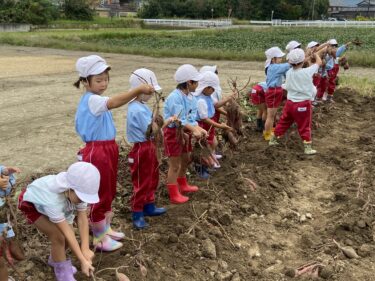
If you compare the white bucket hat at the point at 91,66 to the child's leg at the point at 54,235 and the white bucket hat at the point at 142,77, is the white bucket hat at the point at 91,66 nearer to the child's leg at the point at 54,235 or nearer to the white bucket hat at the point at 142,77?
the white bucket hat at the point at 142,77

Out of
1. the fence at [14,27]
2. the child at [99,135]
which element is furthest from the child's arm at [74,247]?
the fence at [14,27]

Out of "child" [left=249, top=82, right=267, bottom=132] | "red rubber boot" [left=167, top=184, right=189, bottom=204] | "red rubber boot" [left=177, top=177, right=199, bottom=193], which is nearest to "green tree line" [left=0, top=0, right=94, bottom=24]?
"child" [left=249, top=82, right=267, bottom=132]

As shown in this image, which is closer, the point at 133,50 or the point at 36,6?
the point at 133,50

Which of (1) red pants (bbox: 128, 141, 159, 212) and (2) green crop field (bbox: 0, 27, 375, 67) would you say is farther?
(2) green crop field (bbox: 0, 27, 375, 67)

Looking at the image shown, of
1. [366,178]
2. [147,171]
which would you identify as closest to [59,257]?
[147,171]

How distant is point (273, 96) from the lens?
7.05 meters

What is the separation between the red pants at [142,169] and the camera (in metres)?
4.12

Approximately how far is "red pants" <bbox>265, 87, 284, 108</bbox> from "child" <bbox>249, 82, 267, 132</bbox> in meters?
0.35

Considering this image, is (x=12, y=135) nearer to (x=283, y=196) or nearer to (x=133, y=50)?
(x=283, y=196)

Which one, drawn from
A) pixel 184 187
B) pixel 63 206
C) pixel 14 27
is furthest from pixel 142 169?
pixel 14 27

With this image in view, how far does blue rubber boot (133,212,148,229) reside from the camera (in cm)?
418

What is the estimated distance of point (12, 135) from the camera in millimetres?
7676

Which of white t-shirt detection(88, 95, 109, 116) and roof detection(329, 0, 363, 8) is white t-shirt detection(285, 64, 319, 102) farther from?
roof detection(329, 0, 363, 8)

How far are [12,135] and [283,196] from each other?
4.91m
